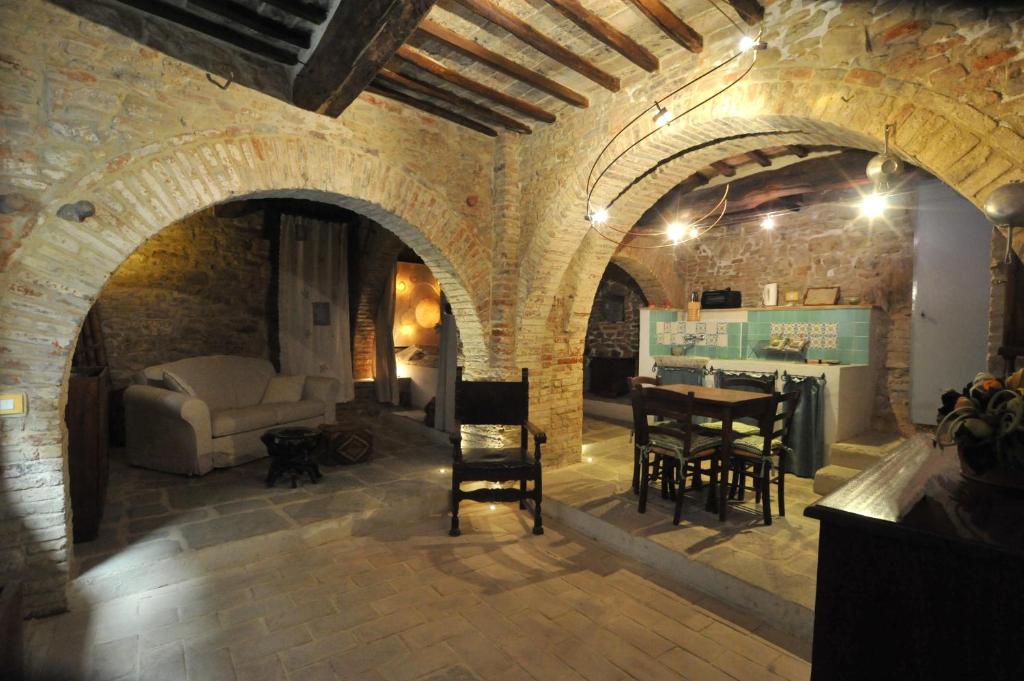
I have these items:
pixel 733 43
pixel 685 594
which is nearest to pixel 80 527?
pixel 685 594

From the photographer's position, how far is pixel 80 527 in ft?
10.6

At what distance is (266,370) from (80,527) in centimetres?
302

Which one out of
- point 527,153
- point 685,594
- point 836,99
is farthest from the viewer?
point 527,153

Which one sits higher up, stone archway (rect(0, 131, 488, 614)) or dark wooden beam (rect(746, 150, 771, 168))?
dark wooden beam (rect(746, 150, 771, 168))

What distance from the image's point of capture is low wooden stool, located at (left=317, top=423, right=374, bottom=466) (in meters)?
5.01

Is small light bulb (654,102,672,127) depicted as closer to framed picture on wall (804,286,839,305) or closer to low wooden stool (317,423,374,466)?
low wooden stool (317,423,374,466)

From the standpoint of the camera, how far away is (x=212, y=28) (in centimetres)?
308

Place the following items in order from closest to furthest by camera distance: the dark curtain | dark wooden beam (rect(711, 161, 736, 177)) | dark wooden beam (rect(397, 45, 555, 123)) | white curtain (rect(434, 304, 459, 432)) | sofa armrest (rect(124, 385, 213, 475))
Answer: dark wooden beam (rect(397, 45, 555, 123)), sofa armrest (rect(124, 385, 213, 475)), the dark curtain, dark wooden beam (rect(711, 161, 736, 177)), white curtain (rect(434, 304, 459, 432))

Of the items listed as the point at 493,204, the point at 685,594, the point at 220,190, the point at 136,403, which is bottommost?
the point at 685,594

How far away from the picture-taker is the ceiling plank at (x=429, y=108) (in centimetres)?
385

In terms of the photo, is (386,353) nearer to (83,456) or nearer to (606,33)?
(83,456)

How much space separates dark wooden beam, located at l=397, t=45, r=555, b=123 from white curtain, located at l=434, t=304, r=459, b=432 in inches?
104

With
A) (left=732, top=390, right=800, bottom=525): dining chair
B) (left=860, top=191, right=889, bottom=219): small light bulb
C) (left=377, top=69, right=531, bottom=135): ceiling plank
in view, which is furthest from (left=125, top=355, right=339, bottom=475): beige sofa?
(left=860, top=191, right=889, bottom=219): small light bulb

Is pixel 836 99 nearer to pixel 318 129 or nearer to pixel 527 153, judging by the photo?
pixel 527 153
